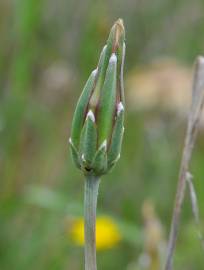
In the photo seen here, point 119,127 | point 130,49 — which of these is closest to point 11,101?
point 130,49

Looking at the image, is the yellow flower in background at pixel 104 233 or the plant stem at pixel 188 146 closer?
the plant stem at pixel 188 146

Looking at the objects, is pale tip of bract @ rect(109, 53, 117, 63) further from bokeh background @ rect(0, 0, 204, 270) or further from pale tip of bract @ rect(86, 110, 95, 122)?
bokeh background @ rect(0, 0, 204, 270)

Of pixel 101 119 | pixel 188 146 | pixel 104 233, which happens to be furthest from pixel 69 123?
pixel 101 119

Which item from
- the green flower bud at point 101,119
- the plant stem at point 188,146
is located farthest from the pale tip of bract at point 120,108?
the plant stem at point 188,146

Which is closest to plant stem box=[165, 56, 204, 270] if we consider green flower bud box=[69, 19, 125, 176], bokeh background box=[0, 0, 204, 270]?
green flower bud box=[69, 19, 125, 176]

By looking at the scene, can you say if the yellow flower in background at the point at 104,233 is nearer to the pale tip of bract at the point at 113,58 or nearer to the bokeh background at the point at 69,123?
the bokeh background at the point at 69,123

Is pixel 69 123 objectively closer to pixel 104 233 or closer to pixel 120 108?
pixel 104 233
